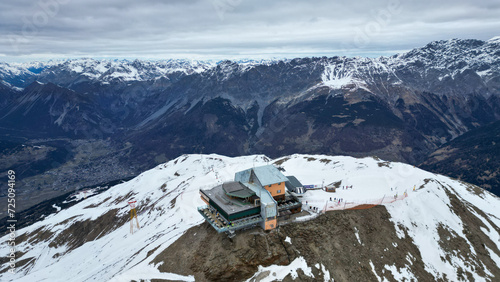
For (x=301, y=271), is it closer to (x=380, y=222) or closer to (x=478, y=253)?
(x=380, y=222)

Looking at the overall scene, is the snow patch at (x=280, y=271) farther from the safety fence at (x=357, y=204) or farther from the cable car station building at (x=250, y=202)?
the safety fence at (x=357, y=204)

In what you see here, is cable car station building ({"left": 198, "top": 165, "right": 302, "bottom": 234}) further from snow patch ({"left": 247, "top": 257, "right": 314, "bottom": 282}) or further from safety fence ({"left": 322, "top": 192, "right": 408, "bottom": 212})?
safety fence ({"left": 322, "top": 192, "right": 408, "bottom": 212})

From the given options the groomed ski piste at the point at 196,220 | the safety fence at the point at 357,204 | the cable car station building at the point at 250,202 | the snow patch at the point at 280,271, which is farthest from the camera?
the safety fence at the point at 357,204

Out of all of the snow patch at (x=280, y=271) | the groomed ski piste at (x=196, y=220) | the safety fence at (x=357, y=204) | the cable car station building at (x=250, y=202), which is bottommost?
the groomed ski piste at (x=196, y=220)

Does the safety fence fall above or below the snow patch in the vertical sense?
above

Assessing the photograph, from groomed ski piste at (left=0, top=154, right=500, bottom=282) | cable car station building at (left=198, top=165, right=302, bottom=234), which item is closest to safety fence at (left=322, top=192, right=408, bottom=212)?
groomed ski piste at (left=0, top=154, right=500, bottom=282)

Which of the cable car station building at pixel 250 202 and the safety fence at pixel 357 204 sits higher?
the cable car station building at pixel 250 202

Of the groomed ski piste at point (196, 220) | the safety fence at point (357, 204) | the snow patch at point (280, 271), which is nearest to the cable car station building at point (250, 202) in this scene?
the groomed ski piste at point (196, 220)
